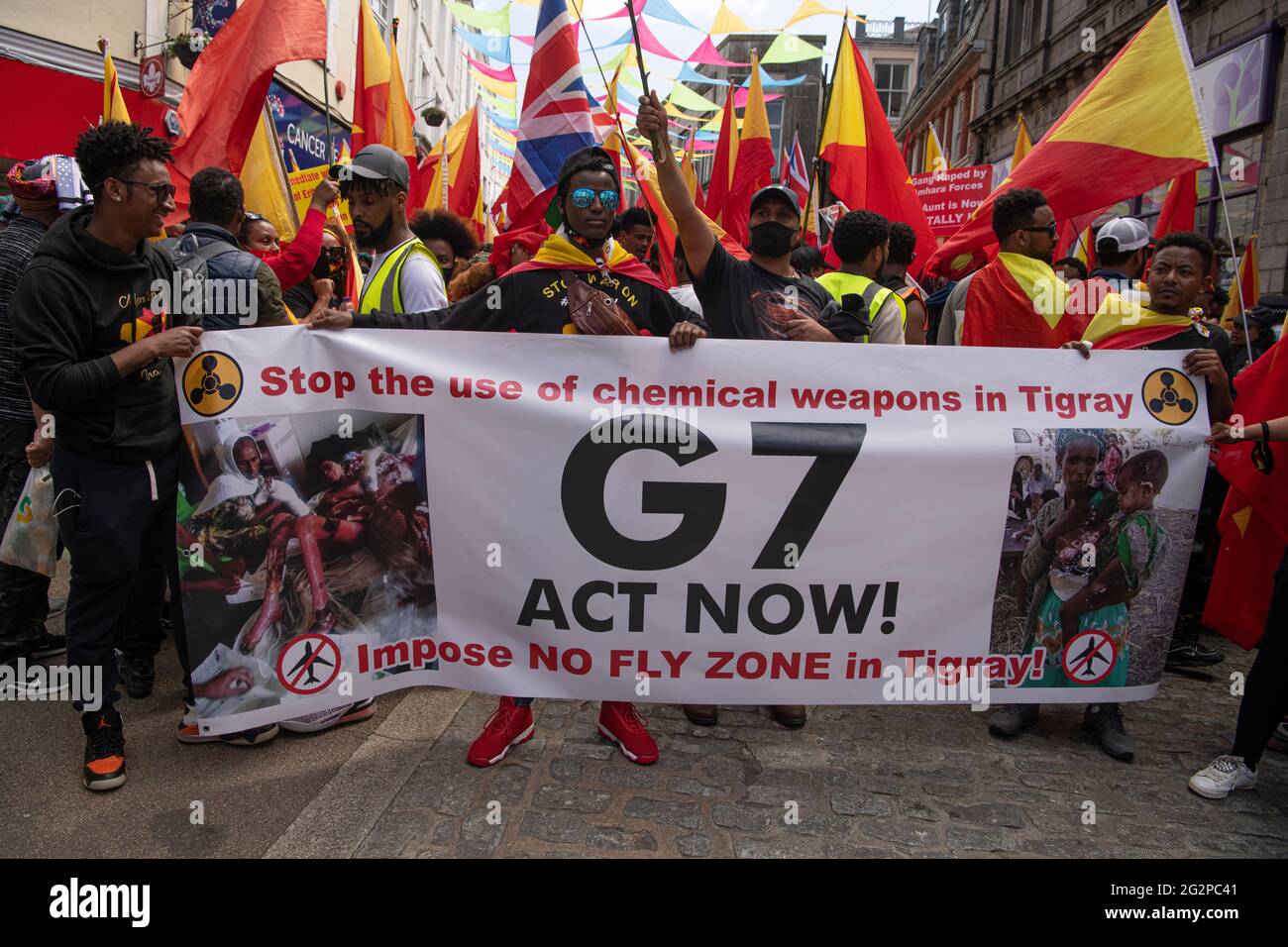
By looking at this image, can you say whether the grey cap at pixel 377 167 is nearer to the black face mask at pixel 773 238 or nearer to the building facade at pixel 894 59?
the black face mask at pixel 773 238

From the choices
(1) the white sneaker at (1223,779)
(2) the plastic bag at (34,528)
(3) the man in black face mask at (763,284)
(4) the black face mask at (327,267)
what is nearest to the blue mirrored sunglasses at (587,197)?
(3) the man in black face mask at (763,284)

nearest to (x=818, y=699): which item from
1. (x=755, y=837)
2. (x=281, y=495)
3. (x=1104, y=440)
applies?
(x=755, y=837)

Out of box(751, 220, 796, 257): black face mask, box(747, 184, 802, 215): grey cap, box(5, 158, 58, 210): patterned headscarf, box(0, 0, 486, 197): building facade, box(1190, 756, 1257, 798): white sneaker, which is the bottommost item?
box(1190, 756, 1257, 798): white sneaker

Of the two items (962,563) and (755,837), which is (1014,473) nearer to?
(962,563)

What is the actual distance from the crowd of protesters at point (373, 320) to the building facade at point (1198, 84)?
92 centimetres

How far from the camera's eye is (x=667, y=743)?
3.68 meters

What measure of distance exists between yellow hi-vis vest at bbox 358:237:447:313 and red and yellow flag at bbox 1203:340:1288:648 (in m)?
3.57

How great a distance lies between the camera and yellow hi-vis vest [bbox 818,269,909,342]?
4.20 meters

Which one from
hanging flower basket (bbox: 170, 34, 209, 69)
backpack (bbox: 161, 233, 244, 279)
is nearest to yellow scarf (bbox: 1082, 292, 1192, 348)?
backpack (bbox: 161, 233, 244, 279)

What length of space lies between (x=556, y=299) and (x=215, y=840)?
225 centimetres

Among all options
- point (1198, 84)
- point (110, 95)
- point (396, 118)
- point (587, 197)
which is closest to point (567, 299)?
point (587, 197)

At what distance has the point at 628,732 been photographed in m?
3.49

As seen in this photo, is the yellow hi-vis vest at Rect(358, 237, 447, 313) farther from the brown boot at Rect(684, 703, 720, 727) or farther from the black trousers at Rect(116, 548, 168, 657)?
the brown boot at Rect(684, 703, 720, 727)

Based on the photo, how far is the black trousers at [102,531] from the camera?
123 inches
